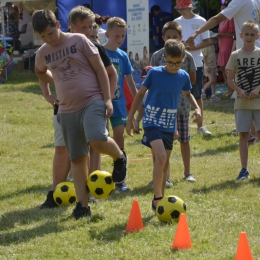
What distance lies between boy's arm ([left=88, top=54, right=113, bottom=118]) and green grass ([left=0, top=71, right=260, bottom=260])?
1.05 meters

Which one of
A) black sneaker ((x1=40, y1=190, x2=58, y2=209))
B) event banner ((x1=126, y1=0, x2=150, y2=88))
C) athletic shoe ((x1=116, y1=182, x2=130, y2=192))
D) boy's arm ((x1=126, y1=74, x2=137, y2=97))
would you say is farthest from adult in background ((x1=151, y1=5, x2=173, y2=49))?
black sneaker ((x1=40, y1=190, x2=58, y2=209))

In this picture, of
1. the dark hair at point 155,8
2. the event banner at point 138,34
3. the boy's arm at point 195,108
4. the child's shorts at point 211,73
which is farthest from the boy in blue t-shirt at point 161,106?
the dark hair at point 155,8

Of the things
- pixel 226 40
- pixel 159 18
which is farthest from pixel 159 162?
pixel 159 18

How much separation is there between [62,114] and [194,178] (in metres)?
2.39

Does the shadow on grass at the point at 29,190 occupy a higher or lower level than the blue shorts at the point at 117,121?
lower

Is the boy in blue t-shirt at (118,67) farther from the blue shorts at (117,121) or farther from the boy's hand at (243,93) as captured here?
the boy's hand at (243,93)

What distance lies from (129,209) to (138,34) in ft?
35.9

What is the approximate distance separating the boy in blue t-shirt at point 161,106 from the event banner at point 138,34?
10.2m

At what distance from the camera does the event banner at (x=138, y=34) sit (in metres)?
16.2

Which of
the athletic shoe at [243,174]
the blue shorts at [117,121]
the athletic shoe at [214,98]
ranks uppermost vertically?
the blue shorts at [117,121]

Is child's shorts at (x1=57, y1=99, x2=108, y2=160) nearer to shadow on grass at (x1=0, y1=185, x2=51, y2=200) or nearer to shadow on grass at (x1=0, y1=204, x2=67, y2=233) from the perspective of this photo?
shadow on grass at (x1=0, y1=204, x2=67, y2=233)

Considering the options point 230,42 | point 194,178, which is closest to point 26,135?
point 194,178

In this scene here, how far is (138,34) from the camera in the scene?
1645cm

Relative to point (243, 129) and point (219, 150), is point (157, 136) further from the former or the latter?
point (219, 150)
